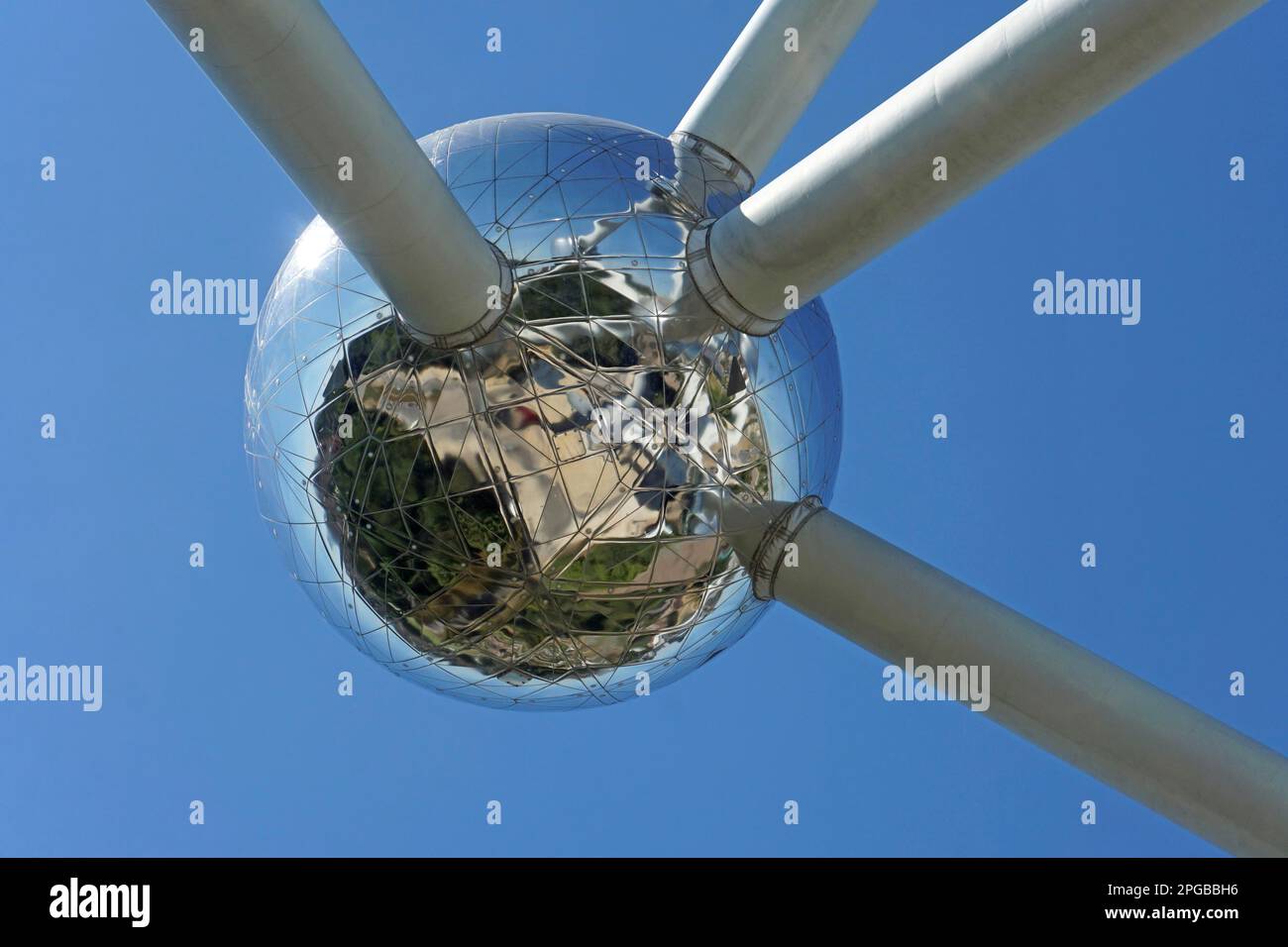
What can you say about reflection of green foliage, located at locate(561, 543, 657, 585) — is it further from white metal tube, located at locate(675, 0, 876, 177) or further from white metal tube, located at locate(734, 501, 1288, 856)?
white metal tube, located at locate(675, 0, 876, 177)

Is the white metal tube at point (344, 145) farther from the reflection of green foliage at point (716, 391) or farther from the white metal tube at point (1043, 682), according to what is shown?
the white metal tube at point (1043, 682)

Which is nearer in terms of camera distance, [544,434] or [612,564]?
[544,434]

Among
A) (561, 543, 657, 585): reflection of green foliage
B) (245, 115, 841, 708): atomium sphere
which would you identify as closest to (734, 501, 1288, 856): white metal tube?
(245, 115, 841, 708): atomium sphere

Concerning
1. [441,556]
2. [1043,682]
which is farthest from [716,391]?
[1043,682]

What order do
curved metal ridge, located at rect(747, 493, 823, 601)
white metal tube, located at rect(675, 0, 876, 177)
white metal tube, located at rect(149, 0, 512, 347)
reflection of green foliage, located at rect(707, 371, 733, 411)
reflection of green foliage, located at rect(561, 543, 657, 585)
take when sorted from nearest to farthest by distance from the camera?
white metal tube, located at rect(149, 0, 512, 347), reflection of green foliage, located at rect(561, 543, 657, 585), reflection of green foliage, located at rect(707, 371, 733, 411), curved metal ridge, located at rect(747, 493, 823, 601), white metal tube, located at rect(675, 0, 876, 177)

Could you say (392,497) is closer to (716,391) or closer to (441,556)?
(441,556)

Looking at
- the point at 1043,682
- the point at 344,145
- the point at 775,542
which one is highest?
the point at 344,145

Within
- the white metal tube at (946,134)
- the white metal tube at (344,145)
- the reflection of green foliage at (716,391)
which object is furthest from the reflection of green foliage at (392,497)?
the white metal tube at (946,134)
